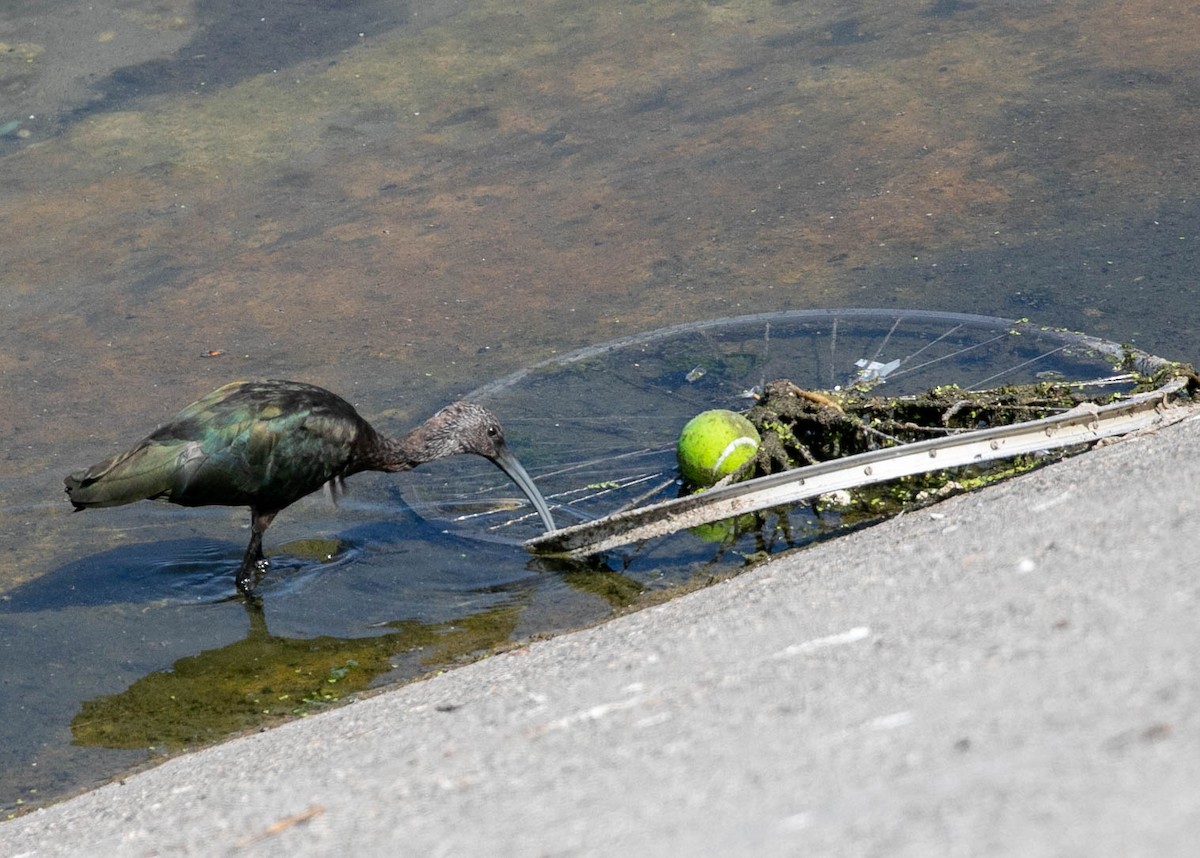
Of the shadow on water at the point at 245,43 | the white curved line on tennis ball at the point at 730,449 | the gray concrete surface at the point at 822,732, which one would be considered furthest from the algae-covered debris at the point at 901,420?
the shadow on water at the point at 245,43

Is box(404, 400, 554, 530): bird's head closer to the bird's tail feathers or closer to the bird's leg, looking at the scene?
the bird's leg

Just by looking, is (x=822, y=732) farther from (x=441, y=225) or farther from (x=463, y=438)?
(x=441, y=225)

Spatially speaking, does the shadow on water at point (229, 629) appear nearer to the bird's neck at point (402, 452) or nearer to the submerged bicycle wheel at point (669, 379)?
the bird's neck at point (402, 452)

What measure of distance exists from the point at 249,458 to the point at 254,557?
0.58m

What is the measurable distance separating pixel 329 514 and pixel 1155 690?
5145mm

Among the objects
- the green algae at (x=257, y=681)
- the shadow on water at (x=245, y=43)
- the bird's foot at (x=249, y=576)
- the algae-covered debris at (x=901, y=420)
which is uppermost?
the shadow on water at (x=245, y=43)

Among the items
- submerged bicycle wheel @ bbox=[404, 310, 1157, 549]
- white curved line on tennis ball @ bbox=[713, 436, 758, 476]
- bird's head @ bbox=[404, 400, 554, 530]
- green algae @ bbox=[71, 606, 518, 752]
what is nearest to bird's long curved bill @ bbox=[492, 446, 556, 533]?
bird's head @ bbox=[404, 400, 554, 530]

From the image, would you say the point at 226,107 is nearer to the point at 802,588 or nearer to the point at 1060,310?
the point at 1060,310

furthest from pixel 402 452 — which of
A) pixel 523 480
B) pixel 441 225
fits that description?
pixel 441 225

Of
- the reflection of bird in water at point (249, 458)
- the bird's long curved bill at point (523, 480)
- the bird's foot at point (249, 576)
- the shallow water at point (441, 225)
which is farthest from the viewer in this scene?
the bird's long curved bill at point (523, 480)

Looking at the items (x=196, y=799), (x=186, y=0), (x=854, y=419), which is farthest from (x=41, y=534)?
(x=186, y=0)

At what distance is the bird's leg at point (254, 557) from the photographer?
7461 mm

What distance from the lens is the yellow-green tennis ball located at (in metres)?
7.06

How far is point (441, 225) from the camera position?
11.0 meters
